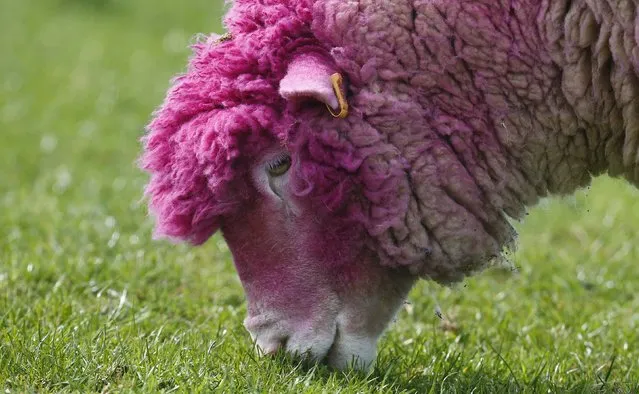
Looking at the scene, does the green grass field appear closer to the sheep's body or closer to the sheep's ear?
the sheep's body

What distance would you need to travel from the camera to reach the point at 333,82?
3.43m

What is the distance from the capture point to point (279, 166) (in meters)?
3.62

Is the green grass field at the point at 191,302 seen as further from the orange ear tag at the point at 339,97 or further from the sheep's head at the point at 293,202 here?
the orange ear tag at the point at 339,97

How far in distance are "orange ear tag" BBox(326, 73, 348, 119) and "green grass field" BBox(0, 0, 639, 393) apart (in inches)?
34.2

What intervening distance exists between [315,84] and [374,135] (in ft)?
0.91

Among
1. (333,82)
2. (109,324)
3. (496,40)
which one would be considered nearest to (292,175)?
(333,82)

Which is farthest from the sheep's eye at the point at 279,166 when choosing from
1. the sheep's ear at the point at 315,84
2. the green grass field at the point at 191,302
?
the green grass field at the point at 191,302

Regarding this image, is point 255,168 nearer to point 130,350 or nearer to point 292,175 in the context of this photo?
point 292,175

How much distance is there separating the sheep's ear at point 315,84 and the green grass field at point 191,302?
2.51 feet

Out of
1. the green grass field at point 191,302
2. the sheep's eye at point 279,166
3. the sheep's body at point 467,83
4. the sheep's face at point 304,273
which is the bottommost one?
the green grass field at point 191,302

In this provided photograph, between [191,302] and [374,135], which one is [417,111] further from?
[191,302]

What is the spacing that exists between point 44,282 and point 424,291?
1944mm

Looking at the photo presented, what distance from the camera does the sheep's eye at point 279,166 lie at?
3.60 metres

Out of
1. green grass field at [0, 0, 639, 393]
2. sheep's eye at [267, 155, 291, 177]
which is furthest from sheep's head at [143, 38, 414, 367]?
green grass field at [0, 0, 639, 393]
